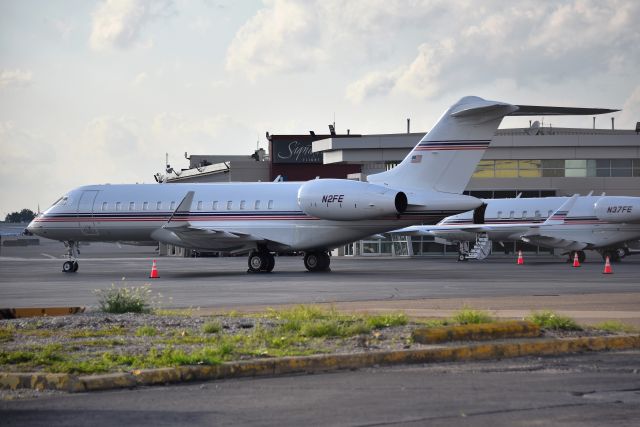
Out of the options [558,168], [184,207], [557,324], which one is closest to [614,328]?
[557,324]

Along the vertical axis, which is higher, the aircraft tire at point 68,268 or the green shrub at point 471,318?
the aircraft tire at point 68,268

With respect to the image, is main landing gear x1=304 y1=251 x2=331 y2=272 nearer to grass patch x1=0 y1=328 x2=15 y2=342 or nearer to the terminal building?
the terminal building

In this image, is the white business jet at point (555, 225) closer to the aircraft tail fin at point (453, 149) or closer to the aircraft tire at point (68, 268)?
the aircraft tail fin at point (453, 149)

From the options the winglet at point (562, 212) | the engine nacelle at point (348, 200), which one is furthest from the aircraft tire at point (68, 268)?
the winglet at point (562, 212)

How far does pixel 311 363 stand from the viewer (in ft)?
35.6

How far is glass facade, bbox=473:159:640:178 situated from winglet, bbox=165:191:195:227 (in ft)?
102

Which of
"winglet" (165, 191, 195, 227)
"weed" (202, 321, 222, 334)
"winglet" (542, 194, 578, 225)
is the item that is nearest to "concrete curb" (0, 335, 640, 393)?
"weed" (202, 321, 222, 334)

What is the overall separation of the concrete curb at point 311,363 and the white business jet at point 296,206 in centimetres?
2004

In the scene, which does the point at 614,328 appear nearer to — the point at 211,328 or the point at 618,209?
the point at 211,328

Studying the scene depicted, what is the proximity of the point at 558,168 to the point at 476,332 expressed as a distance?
178 ft

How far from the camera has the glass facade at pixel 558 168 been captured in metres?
64.9

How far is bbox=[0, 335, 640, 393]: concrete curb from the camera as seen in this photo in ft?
32.0

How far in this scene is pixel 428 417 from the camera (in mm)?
8227

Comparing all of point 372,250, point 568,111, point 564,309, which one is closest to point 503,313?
point 564,309
